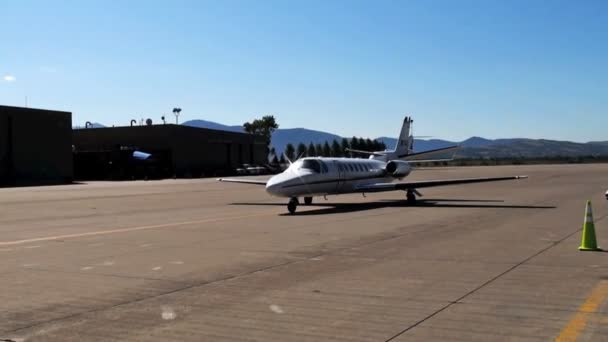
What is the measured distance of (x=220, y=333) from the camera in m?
6.68

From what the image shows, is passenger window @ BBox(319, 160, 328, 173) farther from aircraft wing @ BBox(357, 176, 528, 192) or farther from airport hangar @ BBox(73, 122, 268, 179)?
airport hangar @ BBox(73, 122, 268, 179)

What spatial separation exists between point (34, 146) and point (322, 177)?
52.7 m

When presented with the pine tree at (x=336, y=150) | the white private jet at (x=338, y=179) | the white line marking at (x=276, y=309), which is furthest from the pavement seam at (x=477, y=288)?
the pine tree at (x=336, y=150)

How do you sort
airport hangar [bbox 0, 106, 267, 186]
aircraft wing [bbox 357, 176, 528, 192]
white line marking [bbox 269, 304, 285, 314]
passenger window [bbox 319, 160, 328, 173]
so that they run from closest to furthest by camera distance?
white line marking [bbox 269, 304, 285, 314], passenger window [bbox 319, 160, 328, 173], aircraft wing [bbox 357, 176, 528, 192], airport hangar [bbox 0, 106, 267, 186]

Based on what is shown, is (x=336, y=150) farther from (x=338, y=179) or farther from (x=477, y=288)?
(x=477, y=288)

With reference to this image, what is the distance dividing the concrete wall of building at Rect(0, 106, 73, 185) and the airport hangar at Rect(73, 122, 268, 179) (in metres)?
11.2

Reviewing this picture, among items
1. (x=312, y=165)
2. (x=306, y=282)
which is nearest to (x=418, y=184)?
(x=312, y=165)

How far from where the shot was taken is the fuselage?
23.9m

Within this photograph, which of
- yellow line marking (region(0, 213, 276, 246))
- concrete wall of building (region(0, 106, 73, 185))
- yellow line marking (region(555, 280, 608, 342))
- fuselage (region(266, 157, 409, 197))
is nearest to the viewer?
yellow line marking (region(555, 280, 608, 342))

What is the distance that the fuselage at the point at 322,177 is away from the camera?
78.4 ft

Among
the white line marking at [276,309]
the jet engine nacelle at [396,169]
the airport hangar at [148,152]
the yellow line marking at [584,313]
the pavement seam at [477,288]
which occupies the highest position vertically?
the airport hangar at [148,152]

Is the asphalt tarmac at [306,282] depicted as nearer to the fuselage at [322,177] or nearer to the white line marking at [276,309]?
the white line marking at [276,309]

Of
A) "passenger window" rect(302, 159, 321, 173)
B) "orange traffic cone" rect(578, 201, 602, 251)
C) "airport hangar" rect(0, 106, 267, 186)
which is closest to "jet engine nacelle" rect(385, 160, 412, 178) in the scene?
"passenger window" rect(302, 159, 321, 173)

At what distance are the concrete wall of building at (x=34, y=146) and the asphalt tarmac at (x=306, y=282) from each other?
5259 cm
